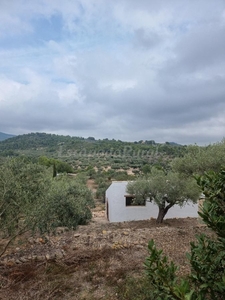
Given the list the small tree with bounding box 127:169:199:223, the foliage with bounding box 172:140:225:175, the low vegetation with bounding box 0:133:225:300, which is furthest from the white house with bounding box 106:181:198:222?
the foliage with bounding box 172:140:225:175

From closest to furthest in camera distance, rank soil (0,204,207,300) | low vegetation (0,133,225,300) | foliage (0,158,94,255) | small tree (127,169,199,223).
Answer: low vegetation (0,133,225,300) < soil (0,204,207,300) < foliage (0,158,94,255) < small tree (127,169,199,223)

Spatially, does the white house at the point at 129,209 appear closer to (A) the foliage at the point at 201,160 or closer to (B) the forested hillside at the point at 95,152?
(A) the foliage at the point at 201,160

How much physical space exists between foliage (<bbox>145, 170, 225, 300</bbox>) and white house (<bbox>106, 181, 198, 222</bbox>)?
15410mm

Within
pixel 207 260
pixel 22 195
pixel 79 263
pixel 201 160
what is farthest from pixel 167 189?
pixel 207 260

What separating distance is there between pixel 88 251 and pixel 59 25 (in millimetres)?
9663

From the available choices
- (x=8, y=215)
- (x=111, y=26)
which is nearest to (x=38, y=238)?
(x=8, y=215)

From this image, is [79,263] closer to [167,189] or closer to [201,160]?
[201,160]

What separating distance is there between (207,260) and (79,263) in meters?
4.78

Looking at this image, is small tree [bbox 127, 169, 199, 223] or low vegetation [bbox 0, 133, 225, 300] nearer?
low vegetation [bbox 0, 133, 225, 300]

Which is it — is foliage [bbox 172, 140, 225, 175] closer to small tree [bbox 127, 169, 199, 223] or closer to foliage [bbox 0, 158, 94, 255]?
small tree [bbox 127, 169, 199, 223]

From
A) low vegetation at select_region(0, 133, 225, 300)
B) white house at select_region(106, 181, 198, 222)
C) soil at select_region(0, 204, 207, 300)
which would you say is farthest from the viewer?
white house at select_region(106, 181, 198, 222)

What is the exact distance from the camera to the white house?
17000 millimetres

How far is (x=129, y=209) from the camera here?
1725 cm

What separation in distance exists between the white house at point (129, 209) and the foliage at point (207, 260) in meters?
15.4
